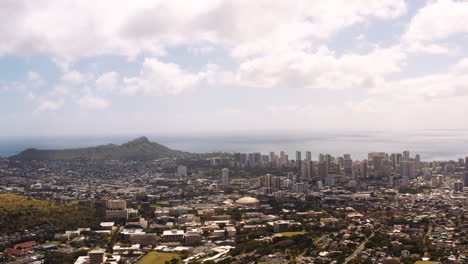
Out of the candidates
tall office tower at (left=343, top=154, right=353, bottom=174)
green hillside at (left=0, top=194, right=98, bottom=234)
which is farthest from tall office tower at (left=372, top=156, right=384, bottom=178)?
green hillside at (left=0, top=194, right=98, bottom=234)

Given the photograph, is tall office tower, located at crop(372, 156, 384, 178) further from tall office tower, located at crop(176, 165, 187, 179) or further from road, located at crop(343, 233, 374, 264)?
road, located at crop(343, 233, 374, 264)

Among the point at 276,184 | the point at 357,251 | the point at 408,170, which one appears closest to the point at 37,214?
the point at 357,251

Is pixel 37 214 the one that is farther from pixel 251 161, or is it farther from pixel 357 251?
pixel 251 161

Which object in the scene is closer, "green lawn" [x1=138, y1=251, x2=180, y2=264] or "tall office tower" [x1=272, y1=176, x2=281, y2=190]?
"green lawn" [x1=138, y1=251, x2=180, y2=264]

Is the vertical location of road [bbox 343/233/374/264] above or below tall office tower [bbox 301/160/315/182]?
below

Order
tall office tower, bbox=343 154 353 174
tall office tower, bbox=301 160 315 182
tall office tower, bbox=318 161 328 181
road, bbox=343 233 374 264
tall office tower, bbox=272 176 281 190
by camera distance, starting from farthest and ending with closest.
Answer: tall office tower, bbox=343 154 353 174 < tall office tower, bbox=301 160 315 182 < tall office tower, bbox=318 161 328 181 < tall office tower, bbox=272 176 281 190 < road, bbox=343 233 374 264

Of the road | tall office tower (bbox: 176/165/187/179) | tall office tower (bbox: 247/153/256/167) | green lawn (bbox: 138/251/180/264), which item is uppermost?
tall office tower (bbox: 247/153/256/167)
